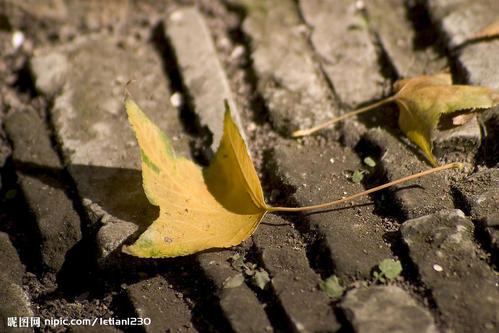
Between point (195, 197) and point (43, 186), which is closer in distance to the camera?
point (195, 197)

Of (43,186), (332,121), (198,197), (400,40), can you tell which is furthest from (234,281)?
(400,40)

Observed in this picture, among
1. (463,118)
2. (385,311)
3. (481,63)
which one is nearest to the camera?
(385,311)

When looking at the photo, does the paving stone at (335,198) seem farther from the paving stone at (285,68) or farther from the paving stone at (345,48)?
the paving stone at (345,48)

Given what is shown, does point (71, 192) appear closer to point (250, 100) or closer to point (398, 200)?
point (250, 100)

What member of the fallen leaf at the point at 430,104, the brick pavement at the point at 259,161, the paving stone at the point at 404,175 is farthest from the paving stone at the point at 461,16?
the paving stone at the point at 404,175

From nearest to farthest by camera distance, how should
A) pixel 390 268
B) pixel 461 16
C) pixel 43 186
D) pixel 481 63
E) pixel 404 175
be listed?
pixel 390 268 → pixel 404 175 → pixel 43 186 → pixel 481 63 → pixel 461 16

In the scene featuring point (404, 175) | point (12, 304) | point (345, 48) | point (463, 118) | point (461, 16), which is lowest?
point (12, 304)

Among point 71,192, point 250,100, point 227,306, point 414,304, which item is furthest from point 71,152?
point 414,304

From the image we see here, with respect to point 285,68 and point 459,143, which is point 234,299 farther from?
point 285,68
